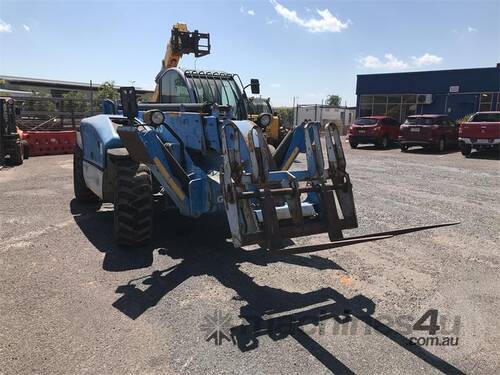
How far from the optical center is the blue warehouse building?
2844 centimetres

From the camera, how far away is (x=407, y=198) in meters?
9.09

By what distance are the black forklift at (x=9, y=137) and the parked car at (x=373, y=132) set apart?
15.3 meters

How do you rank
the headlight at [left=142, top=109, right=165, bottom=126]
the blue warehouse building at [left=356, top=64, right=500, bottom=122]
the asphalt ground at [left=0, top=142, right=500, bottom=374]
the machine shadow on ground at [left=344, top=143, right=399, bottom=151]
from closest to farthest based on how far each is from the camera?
1. the asphalt ground at [left=0, top=142, right=500, bottom=374]
2. the headlight at [left=142, top=109, right=165, bottom=126]
3. the machine shadow on ground at [left=344, top=143, right=399, bottom=151]
4. the blue warehouse building at [left=356, top=64, right=500, bottom=122]

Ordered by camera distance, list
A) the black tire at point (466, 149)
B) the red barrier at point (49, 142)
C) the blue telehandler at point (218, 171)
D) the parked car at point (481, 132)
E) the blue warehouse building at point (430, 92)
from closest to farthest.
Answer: the blue telehandler at point (218, 171)
the red barrier at point (49, 142)
the parked car at point (481, 132)
the black tire at point (466, 149)
the blue warehouse building at point (430, 92)

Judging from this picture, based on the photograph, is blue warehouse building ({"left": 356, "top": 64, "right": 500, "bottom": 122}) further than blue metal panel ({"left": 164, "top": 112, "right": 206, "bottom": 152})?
Yes

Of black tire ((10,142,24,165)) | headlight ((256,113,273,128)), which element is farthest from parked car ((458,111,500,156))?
black tire ((10,142,24,165))

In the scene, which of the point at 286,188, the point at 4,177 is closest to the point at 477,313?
the point at 286,188

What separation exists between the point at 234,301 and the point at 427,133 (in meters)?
18.2

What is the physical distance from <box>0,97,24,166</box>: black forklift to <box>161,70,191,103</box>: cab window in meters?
7.70

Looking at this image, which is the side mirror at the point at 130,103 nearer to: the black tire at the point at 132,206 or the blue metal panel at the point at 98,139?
the blue metal panel at the point at 98,139

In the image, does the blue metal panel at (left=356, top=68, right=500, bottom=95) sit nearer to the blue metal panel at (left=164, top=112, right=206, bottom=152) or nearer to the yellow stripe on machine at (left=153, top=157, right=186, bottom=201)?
the blue metal panel at (left=164, top=112, right=206, bottom=152)

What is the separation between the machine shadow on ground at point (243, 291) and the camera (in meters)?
3.54

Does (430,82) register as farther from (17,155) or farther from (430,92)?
(17,155)

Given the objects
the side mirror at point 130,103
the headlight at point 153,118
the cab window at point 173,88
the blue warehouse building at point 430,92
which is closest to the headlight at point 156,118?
the headlight at point 153,118
